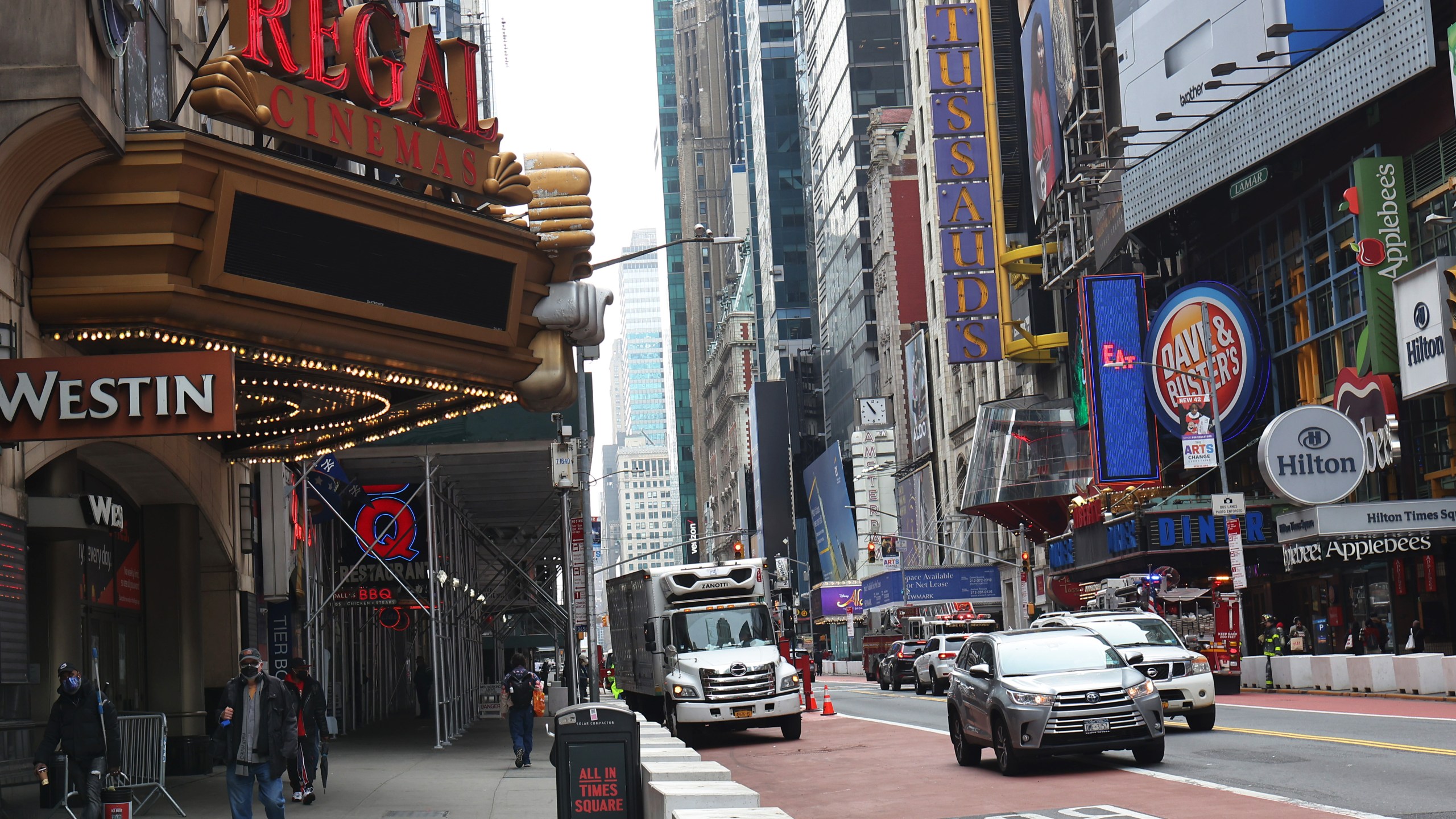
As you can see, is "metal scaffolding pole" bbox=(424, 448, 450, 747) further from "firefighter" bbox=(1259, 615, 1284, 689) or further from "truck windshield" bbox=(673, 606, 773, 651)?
"firefighter" bbox=(1259, 615, 1284, 689)

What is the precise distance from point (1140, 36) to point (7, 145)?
4587 centimetres

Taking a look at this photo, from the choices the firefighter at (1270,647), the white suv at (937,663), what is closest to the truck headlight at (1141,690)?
the firefighter at (1270,647)

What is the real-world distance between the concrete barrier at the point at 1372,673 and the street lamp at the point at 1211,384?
6.88m

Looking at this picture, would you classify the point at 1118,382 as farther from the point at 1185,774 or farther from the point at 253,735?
the point at 253,735

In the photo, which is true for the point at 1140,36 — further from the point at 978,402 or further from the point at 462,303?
the point at 462,303

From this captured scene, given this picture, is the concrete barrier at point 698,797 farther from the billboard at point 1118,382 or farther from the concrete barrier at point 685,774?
the billboard at point 1118,382

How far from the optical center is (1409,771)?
51.4ft

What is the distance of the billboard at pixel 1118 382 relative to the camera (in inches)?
2108

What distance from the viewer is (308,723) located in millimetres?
19375

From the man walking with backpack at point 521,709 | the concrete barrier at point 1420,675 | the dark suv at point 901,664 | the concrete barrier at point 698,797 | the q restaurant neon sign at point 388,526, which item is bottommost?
the dark suv at point 901,664

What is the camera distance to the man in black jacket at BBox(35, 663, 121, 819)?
14.5 m

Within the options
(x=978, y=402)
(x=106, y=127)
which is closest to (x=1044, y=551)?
(x=978, y=402)

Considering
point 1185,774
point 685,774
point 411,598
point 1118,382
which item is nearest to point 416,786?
point 1185,774

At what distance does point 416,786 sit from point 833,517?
96.3 metres
